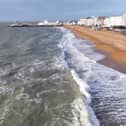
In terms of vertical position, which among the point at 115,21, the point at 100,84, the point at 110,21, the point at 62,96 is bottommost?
the point at 110,21

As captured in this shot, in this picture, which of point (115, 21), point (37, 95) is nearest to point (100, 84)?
point (37, 95)

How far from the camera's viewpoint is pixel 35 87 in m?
16.7

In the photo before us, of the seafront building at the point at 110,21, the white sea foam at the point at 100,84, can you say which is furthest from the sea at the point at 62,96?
the seafront building at the point at 110,21

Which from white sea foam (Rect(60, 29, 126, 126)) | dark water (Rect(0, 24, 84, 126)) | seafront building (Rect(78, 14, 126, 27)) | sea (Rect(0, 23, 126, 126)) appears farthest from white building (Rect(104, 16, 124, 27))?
sea (Rect(0, 23, 126, 126))

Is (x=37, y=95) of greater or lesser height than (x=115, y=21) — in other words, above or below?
above

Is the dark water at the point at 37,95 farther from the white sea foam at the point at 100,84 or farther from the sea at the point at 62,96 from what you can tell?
the white sea foam at the point at 100,84

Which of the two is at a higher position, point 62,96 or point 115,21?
point 62,96

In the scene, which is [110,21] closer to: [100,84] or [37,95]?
[100,84]

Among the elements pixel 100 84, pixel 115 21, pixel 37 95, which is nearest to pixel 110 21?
pixel 115 21

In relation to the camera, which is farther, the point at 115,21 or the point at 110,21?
the point at 110,21

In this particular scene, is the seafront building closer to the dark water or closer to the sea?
the dark water

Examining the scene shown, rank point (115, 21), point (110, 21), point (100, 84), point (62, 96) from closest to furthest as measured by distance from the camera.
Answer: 1. point (62, 96)
2. point (100, 84)
3. point (115, 21)
4. point (110, 21)

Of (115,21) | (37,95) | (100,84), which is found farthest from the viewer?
(115,21)

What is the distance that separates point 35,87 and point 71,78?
9.06 feet
